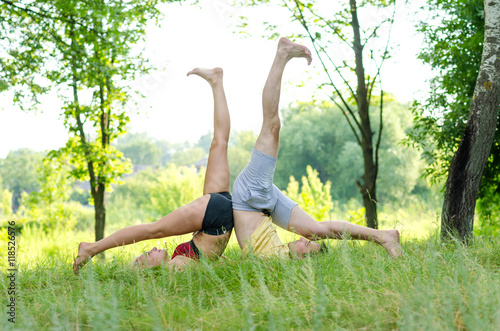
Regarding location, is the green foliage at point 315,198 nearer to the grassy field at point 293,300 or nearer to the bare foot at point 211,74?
the bare foot at point 211,74

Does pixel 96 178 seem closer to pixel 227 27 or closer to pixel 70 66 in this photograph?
pixel 70 66

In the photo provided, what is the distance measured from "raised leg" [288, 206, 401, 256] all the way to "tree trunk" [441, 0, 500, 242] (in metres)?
0.88

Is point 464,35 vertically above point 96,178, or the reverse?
point 464,35

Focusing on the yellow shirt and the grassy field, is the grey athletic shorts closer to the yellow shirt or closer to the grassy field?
the yellow shirt

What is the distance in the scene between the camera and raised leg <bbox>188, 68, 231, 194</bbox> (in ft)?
12.6

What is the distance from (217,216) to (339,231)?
100cm

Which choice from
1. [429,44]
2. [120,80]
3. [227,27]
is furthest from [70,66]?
[429,44]

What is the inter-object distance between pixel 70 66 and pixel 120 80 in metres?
0.83

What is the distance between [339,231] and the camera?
3666mm

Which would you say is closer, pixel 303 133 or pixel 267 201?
pixel 267 201

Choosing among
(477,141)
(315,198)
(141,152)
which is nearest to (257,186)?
(477,141)

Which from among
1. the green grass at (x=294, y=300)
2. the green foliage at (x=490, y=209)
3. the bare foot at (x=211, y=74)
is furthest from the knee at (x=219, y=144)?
the green foliage at (x=490, y=209)

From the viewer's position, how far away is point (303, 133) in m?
33.0

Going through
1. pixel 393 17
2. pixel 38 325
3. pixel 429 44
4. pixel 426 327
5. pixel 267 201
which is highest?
pixel 393 17
